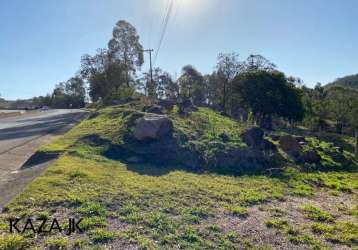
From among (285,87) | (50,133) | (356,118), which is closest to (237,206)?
(50,133)

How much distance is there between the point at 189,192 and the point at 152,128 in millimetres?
4876

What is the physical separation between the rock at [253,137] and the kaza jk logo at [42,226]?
8554 millimetres

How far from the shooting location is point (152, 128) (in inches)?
441

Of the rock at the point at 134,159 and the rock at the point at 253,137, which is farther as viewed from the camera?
the rock at the point at 253,137

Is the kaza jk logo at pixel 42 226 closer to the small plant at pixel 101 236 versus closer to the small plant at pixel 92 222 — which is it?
the small plant at pixel 92 222

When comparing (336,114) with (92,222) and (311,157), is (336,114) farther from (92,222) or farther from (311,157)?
(92,222)

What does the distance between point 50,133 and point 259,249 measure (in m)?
13.3

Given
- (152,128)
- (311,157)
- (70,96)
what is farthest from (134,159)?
(70,96)

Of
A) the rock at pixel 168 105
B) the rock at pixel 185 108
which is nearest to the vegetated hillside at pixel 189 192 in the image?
the rock at pixel 185 108

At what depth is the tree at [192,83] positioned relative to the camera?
3966cm

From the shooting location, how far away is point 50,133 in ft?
50.2

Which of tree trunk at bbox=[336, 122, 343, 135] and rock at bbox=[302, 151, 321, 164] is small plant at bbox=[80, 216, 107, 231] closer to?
rock at bbox=[302, 151, 321, 164]

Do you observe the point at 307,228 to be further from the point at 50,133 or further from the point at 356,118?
the point at 356,118

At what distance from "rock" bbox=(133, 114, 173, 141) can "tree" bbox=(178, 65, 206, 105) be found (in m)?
26.9
